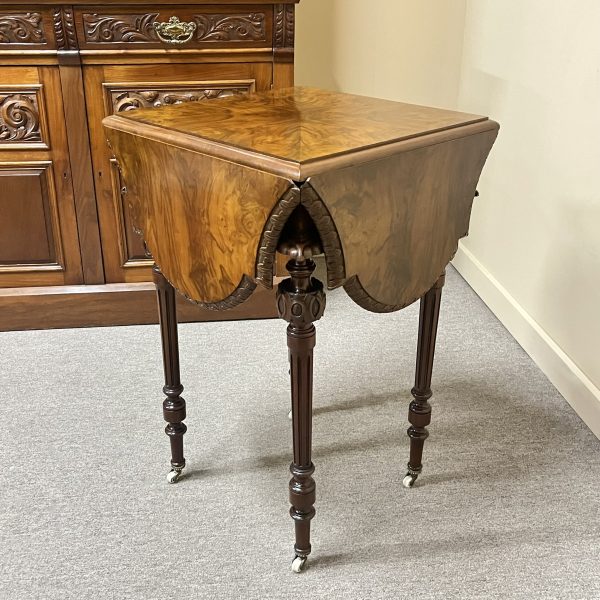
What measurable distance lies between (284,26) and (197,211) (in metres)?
1.09

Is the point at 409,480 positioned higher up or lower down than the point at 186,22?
lower down

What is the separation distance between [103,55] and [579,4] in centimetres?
138

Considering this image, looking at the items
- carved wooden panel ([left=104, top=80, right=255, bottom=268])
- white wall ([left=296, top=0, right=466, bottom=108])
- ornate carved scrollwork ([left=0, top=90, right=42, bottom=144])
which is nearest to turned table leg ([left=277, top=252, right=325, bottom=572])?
carved wooden panel ([left=104, top=80, right=255, bottom=268])

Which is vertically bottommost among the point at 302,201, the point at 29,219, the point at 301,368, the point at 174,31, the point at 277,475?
the point at 277,475

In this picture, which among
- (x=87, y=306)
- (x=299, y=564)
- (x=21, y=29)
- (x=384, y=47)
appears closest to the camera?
(x=299, y=564)

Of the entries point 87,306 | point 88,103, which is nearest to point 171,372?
point 87,306

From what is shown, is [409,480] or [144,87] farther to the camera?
[144,87]

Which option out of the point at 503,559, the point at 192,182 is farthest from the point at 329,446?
the point at 192,182

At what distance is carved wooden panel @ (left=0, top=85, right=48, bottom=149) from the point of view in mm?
2170

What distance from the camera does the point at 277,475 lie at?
A: 5.77 ft

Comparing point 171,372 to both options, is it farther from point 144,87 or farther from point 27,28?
point 27,28

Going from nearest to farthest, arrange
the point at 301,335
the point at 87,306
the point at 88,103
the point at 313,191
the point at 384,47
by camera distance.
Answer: the point at 313,191, the point at 301,335, the point at 88,103, the point at 87,306, the point at 384,47

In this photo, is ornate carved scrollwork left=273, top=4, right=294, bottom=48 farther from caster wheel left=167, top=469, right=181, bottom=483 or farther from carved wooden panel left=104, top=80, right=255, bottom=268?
caster wheel left=167, top=469, right=181, bottom=483

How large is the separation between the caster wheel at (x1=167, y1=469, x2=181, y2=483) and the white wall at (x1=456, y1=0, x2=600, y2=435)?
1120mm
